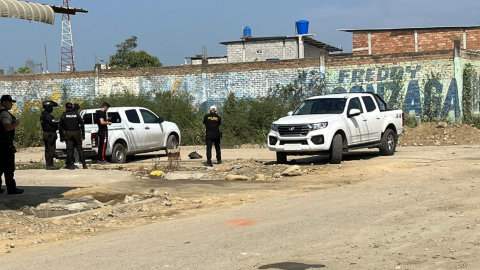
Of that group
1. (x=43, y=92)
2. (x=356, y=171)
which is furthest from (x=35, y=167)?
(x=43, y=92)

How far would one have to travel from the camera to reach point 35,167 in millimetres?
18859

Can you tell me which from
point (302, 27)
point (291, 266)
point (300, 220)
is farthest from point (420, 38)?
point (291, 266)

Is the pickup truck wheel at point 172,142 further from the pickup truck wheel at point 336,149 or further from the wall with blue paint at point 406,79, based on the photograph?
the wall with blue paint at point 406,79

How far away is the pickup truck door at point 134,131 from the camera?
67.6ft

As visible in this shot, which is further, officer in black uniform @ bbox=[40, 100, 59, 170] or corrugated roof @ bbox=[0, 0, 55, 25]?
officer in black uniform @ bbox=[40, 100, 59, 170]

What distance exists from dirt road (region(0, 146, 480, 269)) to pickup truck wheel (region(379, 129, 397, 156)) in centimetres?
325

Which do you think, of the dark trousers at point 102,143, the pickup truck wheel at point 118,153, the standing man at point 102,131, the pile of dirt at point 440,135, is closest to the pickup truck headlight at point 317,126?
the standing man at point 102,131

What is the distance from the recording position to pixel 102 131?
19.1 meters

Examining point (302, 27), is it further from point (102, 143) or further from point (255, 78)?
point (102, 143)

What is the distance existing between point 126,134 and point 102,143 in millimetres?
1283

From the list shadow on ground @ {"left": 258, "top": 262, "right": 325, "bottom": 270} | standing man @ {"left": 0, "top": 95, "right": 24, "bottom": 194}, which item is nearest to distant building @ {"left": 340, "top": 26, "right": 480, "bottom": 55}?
standing man @ {"left": 0, "top": 95, "right": 24, "bottom": 194}

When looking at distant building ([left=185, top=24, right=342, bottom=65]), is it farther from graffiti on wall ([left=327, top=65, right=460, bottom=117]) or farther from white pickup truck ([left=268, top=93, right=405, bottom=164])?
white pickup truck ([left=268, top=93, right=405, bottom=164])

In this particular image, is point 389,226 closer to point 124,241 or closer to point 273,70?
point 124,241

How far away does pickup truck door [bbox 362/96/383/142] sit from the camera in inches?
730
